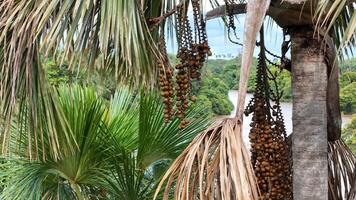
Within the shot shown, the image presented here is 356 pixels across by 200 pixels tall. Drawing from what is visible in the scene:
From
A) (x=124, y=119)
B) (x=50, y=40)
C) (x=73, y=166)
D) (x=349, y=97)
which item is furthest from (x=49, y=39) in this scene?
(x=349, y=97)

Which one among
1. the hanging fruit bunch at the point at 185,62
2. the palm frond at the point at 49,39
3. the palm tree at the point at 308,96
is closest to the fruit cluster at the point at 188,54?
the hanging fruit bunch at the point at 185,62

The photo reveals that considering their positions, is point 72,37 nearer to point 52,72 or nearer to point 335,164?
point 335,164

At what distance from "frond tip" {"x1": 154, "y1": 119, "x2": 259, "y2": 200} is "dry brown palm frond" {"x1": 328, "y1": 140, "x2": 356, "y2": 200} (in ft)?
3.19

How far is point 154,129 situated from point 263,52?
0.79 metres

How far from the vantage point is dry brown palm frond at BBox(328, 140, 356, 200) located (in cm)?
238

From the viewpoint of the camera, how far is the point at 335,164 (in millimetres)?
2402

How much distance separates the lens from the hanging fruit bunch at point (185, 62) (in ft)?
6.34

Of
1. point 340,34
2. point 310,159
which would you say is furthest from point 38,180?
point 340,34

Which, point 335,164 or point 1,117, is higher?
point 1,117

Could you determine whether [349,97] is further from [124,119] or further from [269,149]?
[269,149]

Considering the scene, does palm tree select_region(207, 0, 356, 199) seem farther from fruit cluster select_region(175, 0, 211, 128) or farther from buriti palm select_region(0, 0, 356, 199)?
fruit cluster select_region(175, 0, 211, 128)

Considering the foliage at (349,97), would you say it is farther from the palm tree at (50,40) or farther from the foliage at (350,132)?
the palm tree at (50,40)

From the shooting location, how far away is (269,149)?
2004 millimetres

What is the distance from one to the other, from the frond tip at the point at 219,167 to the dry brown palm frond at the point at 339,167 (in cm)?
97
